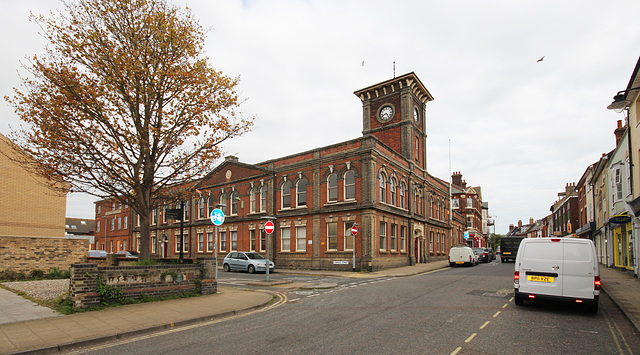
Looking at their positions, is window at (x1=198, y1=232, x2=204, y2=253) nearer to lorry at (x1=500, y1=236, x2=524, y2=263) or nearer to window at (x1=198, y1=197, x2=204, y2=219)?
window at (x1=198, y1=197, x2=204, y2=219)

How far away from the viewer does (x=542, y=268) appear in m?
10.1

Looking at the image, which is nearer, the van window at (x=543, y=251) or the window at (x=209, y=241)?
the van window at (x=543, y=251)

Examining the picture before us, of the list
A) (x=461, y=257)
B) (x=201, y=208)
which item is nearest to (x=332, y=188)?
(x=461, y=257)

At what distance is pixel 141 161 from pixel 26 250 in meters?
11.0

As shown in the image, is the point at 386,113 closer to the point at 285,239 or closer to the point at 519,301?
the point at 285,239

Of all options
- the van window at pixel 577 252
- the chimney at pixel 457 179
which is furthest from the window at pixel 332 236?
the chimney at pixel 457 179

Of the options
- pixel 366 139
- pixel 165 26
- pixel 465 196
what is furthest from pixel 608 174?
pixel 465 196

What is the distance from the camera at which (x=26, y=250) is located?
19.0 meters

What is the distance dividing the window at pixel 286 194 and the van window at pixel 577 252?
23.6m

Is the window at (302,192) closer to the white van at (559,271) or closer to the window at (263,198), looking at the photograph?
the window at (263,198)

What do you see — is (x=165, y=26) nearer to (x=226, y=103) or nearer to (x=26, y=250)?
(x=226, y=103)

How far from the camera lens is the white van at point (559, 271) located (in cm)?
962

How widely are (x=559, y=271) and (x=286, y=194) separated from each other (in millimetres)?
23967

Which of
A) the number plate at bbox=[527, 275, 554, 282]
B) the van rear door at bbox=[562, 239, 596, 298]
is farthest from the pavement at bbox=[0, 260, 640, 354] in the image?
the number plate at bbox=[527, 275, 554, 282]
